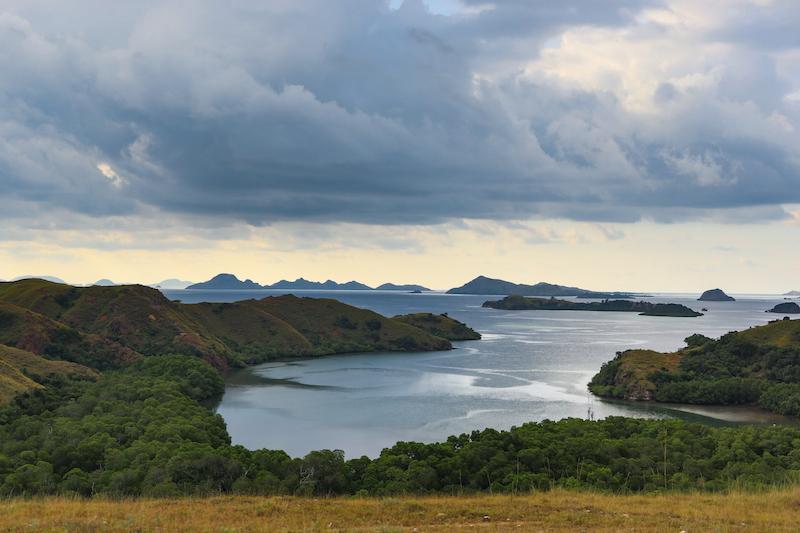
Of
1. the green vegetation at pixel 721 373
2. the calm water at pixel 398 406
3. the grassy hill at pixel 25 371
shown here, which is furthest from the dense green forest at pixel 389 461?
the green vegetation at pixel 721 373

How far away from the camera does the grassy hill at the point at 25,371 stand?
343 ft

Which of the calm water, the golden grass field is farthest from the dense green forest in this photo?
the calm water

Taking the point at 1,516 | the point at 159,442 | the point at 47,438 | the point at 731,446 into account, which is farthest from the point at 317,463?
the point at 731,446

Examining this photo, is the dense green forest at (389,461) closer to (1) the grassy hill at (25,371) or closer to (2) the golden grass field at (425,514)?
(1) the grassy hill at (25,371)

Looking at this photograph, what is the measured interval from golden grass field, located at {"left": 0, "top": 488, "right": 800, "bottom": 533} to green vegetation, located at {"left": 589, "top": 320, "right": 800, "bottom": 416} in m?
108

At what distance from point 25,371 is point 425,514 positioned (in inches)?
4689

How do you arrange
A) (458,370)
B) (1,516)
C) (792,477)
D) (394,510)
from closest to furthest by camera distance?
(1,516) < (394,510) < (792,477) < (458,370)

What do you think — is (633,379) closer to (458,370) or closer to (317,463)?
→ (458,370)

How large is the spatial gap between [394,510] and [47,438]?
5659 centimetres

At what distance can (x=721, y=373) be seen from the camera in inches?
6127

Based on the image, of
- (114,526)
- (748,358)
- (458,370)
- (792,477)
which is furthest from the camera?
(458,370)

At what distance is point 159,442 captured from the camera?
7131 cm

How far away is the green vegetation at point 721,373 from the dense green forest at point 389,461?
61.1 meters

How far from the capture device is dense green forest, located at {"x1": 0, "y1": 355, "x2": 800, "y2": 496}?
55.4m
